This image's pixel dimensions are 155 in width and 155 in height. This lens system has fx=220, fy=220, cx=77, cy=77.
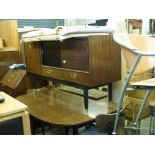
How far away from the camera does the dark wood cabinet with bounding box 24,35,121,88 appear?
1596 millimetres

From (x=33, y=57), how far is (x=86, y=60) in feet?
3.23

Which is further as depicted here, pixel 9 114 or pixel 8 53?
pixel 8 53

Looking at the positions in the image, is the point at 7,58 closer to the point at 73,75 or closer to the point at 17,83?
the point at 17,83

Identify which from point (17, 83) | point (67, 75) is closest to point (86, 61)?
point (67, 75)

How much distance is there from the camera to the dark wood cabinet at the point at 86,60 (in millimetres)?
1596

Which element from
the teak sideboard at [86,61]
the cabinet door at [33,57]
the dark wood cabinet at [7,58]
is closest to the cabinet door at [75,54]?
the teak sideboard at [86,61]

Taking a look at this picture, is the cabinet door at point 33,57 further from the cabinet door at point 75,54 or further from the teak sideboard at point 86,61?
the cabinet door at point 75,54

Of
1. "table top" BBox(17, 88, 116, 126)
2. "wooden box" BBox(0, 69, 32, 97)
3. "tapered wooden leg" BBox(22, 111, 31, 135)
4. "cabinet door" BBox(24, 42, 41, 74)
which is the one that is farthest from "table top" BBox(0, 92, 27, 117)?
"wooden box" BBox(0, 69, 32, 97)

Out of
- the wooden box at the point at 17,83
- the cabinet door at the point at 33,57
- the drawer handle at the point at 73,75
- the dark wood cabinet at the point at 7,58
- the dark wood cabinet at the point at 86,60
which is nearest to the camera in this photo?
the dark wood cabinet at the point at 86,60

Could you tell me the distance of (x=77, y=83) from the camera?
68.4 inches

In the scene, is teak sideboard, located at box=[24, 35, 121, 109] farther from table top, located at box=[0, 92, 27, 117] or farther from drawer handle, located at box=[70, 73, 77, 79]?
table top, located at box=[0, 92, 27, 117]

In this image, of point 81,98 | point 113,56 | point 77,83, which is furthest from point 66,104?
point 113,56
